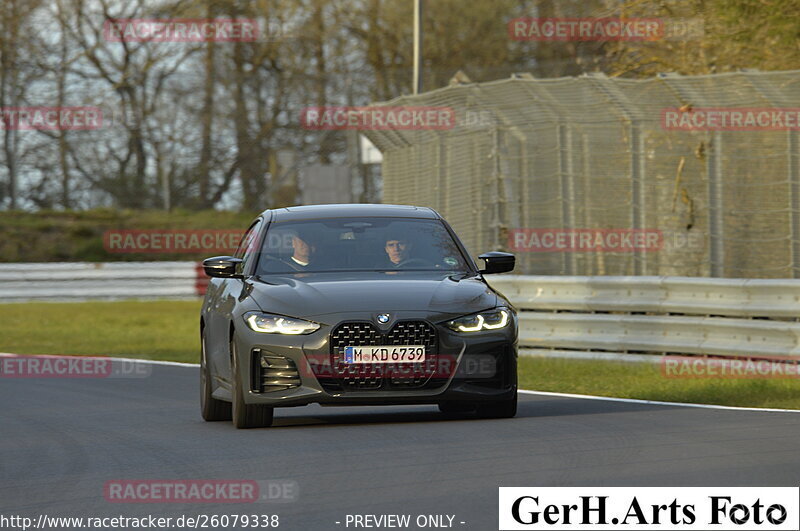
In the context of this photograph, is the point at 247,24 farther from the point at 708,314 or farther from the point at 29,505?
Answer: the point at 29,505

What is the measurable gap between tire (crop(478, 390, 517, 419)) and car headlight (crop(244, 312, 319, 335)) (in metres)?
1.41

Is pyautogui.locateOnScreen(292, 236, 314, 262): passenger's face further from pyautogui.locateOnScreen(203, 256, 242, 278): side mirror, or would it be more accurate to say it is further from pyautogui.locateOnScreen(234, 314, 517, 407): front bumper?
pyautogui.locateOnScreen(234, 314, 517, 407): front bumper

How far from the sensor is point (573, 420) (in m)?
11.3

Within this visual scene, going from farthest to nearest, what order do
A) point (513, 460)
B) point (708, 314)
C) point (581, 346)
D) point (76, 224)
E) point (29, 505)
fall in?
point (76, 224), point (581, 346), point (708, 314), point (513, 460), point (29, 505)

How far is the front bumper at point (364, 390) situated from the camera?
10.6 meters

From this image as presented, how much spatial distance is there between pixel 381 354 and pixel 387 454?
4.69ft

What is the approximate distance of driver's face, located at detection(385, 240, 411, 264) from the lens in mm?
11789

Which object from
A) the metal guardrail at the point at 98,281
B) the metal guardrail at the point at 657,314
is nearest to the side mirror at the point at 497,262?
the metal guardrail at the point at 657,314

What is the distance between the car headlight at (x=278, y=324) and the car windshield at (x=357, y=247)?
907 millimetres

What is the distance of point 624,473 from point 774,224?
35.1 ft

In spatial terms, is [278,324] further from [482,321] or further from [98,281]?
[98,281]

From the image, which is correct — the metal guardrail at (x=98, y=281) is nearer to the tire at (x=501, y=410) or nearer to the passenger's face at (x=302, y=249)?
the passenger's face at (x=302, y=249)

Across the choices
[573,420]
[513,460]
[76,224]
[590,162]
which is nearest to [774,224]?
[590,162]

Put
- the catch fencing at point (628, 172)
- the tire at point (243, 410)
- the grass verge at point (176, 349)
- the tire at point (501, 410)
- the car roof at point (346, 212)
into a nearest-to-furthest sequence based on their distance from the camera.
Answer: the tire at point (243, 410) < the tire at point (501, 410) < the car roof at point (346, 212) < the grass verge at point (176, 349) < the catch fencing at point (628, 172)
